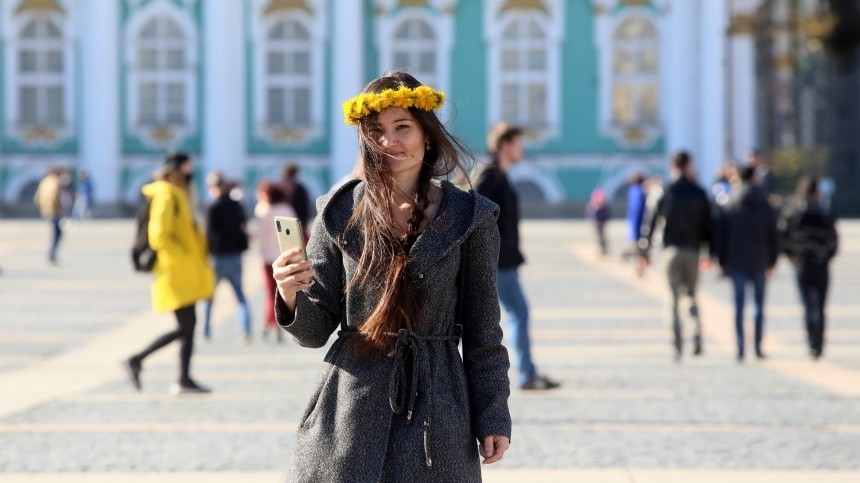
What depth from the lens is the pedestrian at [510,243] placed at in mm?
10023

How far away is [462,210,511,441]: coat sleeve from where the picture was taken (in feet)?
13.4

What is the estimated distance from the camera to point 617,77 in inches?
1547

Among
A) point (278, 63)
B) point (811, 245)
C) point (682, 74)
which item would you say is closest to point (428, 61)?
point (278, 63)

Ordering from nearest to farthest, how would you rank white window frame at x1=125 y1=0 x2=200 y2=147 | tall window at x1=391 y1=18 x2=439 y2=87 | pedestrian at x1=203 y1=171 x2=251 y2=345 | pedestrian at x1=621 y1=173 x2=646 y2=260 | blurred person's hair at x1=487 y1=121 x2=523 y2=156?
blurred person's hair at x1=487 y1=121 x2=523 y2=156 < pedestrian at x1=203 y1=171 x2=251 y2=345 < pedestrian at x1=621 y1=173 x2=646 y2=260 < white window frame at x1=125 y1=0 x2=200 y2=147 < tall window at x1=391 y1=18 x2=439 y2=87

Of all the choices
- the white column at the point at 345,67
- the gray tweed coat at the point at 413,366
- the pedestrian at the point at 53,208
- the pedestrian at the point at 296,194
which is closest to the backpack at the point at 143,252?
the pedestrian at the point at 296,194

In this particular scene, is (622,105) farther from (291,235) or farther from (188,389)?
(291,235)

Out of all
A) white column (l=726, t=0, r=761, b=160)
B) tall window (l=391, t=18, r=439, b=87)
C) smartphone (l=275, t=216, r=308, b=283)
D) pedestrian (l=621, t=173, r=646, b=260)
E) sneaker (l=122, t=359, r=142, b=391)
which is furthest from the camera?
white column (l=726, t=0, r=761, b=160)

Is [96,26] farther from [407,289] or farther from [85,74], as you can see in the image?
[407,289]

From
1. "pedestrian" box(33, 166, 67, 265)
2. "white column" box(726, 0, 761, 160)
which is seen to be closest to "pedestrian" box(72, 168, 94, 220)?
"pedestrian" box(33, 166, 67, 265)

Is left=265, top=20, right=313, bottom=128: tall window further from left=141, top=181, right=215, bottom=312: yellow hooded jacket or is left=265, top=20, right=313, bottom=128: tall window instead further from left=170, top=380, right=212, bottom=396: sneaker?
left=170, top=380, right=212, bottom=396: sneaker

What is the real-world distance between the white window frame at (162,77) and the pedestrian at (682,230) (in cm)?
2823

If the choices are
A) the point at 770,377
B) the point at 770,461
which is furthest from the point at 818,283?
the point at 770,461

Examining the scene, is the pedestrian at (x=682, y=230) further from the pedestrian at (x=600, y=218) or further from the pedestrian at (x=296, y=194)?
the pedestrian at (x=600, y=218)

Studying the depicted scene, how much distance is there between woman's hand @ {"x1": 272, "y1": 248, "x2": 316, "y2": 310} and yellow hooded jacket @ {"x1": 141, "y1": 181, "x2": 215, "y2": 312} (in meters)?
6.13
